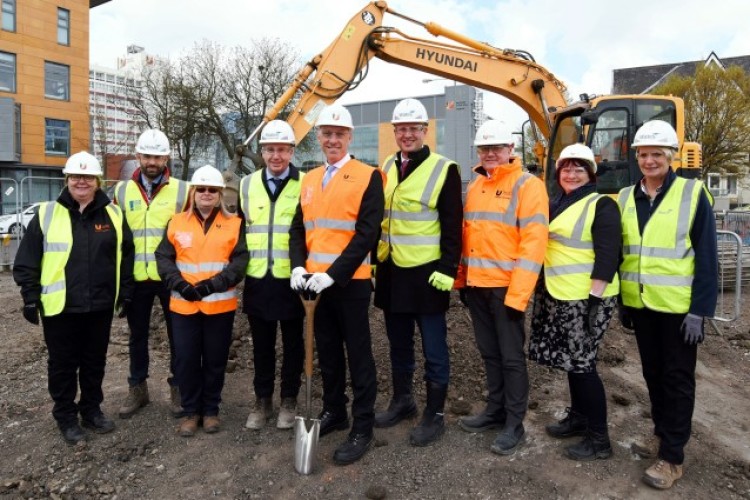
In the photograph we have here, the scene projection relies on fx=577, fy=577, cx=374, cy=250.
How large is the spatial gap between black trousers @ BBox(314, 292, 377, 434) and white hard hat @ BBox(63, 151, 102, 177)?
1814 mm

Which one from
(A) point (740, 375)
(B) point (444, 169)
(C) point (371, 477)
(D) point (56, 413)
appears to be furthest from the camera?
(A) point (740, 375)

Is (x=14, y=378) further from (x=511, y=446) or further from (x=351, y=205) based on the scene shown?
(x=511, y=446)

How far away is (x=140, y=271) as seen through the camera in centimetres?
419

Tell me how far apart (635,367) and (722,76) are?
2301cm

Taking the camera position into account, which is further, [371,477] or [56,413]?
[56,413]

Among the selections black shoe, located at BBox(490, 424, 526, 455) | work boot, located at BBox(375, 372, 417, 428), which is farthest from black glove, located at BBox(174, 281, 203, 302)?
black shoe, located at BBox(490, 424, 526, 455)

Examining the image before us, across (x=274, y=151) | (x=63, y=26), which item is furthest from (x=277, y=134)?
(x=63, y=26)

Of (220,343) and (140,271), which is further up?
(140,271)

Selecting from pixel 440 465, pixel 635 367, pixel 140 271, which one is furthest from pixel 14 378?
pixel 635 367

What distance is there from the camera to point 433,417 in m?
3.89

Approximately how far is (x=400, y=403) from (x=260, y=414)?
3.31 feet

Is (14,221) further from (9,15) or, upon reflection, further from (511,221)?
(9,15)

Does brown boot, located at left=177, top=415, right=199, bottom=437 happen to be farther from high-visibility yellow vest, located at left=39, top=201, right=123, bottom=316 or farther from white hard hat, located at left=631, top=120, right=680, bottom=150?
white hard hat, located at left=631, top=120, right=680, bottom=150

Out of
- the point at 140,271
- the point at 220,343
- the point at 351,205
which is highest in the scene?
the point at 351,205
